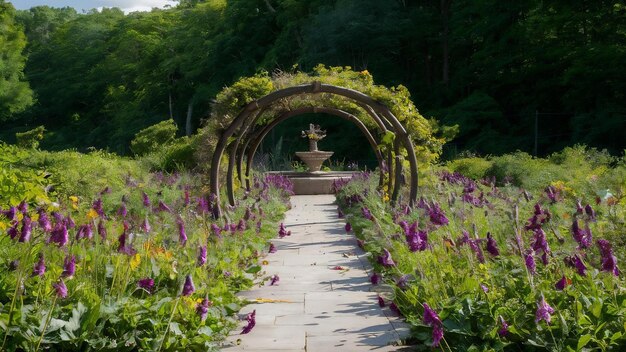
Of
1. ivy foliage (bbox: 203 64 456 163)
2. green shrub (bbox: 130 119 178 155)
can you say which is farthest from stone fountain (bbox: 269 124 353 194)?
ivy foliage (bbox: 203 64 456 163)

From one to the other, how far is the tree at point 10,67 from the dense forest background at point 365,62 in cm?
8

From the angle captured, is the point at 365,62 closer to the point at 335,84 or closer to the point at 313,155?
the point at 313,155

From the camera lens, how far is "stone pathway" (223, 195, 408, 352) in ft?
14.4

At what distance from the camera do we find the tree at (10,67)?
39.8 m

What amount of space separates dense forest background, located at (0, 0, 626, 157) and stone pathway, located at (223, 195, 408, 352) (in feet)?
17.9

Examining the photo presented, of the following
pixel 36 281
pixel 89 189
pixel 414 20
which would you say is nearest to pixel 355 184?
pixel 89 189

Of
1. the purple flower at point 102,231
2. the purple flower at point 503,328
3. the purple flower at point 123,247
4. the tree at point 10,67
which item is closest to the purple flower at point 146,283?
the purple flower at point 123,247

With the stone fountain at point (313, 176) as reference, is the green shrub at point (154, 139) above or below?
above

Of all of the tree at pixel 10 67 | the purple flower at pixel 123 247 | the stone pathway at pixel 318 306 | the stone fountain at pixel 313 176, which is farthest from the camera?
the tree at pixel 10 67

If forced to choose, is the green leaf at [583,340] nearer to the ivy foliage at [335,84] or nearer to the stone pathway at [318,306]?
the stone pathway at [318,306]

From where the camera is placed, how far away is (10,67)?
133 ft

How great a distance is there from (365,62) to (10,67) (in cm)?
1958

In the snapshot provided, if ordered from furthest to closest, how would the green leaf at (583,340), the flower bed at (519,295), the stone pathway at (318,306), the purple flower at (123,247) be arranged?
the stone pathway at (318,306) < the purple flower at (123,247) < the flower bed at (519,295) < the green leaf at (583,340)

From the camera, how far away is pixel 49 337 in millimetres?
3805
